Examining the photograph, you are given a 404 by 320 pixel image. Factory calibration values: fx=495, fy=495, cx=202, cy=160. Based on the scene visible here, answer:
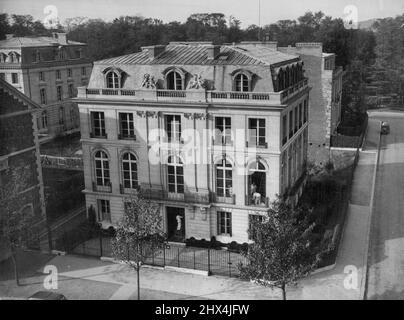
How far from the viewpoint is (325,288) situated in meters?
17.6

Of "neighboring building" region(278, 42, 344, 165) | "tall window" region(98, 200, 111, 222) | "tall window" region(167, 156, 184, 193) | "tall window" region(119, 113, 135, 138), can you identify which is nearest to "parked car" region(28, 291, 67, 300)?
"tall window" region(98, 200, 111, 222)

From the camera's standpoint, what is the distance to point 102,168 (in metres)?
22.7

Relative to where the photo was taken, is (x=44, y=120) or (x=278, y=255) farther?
(x=44, y=120)

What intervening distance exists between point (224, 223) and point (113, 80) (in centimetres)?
805

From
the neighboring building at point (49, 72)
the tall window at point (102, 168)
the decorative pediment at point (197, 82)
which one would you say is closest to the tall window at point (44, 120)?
the neighboring building at point (49, 72)

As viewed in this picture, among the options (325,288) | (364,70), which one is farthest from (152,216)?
(364,70)

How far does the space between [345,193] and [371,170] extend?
6.88 metres

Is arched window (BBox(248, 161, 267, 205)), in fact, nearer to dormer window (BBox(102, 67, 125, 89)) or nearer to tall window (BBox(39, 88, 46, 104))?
dormer window (BBox(102, 67, 125, 89))

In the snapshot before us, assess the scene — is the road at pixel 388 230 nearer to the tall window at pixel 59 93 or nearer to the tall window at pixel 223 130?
the tall window at pixel 223 130

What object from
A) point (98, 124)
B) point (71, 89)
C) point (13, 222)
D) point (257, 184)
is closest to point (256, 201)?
point (257, 184)

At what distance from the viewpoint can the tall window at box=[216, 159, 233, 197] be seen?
20.9 meters

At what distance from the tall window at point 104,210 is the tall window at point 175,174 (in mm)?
3369

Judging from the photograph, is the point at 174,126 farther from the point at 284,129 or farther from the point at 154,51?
the point at 284,129

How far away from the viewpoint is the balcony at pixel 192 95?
65.4 feet
